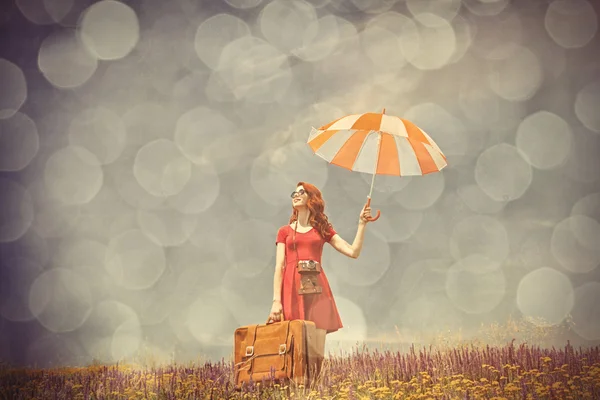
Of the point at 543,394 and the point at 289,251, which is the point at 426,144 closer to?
the point at 289,251

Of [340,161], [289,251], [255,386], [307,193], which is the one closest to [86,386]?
[255,386]

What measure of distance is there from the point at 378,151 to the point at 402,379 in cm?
193

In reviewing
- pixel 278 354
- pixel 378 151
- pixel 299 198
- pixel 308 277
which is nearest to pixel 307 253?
pixel 308 277

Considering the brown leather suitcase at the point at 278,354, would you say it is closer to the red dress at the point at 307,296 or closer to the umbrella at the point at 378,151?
the red dress at the point at 307,296

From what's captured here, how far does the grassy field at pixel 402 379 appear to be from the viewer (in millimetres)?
4133

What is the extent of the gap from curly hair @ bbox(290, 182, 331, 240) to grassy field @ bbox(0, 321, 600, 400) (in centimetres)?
110

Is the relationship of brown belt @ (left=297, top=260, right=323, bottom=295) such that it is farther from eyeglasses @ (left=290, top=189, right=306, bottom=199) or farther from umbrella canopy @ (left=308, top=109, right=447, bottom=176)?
umbrella canopy @ (left=308, top=109, right=447, bottom=176)

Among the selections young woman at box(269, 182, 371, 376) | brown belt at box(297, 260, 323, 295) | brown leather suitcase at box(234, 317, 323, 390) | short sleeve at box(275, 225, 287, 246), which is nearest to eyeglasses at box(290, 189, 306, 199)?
young woman at box(269, 182, 371, 376)

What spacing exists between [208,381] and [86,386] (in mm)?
966

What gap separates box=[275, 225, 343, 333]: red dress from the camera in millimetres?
4953

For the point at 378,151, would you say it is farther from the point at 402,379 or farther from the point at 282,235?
the point at 402,379

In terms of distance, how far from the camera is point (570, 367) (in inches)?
179

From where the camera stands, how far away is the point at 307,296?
16.3ft

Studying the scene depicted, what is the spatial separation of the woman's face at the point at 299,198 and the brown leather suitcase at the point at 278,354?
39.1 inches
